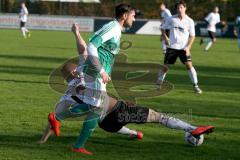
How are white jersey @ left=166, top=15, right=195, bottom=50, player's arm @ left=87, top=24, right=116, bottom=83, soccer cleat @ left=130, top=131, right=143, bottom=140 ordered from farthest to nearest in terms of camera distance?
white jersey @ left=166, top=15, right=195, bottom=50 < soccer cleat @ left=130, top=131, right=143, bottom=140 < player's arm @ left=87, top=24, right=116, bottom=83

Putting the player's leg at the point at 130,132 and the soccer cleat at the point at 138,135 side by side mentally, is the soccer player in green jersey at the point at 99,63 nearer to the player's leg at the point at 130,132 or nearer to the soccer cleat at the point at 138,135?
the player's leg at the point at 130,132

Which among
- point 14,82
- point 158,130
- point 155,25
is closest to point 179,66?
point 14,82

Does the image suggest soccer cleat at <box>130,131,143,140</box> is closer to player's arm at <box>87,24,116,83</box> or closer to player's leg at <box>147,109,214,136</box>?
player's leg at <box>147,109,214,136</box>

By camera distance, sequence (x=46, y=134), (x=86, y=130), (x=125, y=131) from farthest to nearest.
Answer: (x=125, y=131)
(x=46, y=134)
(x=86, y=130)

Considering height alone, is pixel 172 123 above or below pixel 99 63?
below

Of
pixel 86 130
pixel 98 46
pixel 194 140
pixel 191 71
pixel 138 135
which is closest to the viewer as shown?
pixel 98 46

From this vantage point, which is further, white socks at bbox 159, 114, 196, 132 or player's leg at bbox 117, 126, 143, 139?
player's leg at bbox 117, 126, 143, 139

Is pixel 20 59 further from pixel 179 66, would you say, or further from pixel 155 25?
pixel 155 25

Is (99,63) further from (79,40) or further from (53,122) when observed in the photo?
(53,122)

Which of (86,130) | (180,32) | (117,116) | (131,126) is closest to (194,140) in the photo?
(117,116)

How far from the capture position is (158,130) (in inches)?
396

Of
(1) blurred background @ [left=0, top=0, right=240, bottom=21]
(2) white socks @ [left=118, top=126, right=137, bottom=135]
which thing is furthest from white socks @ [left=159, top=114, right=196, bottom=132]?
(1) blurred background @ [left=0, top=0, right=240, bottom=21]

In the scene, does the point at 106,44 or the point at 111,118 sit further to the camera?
the point at 111,118

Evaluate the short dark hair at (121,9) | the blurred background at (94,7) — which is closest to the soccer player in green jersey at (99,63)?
the short dark hair at (121,9)
